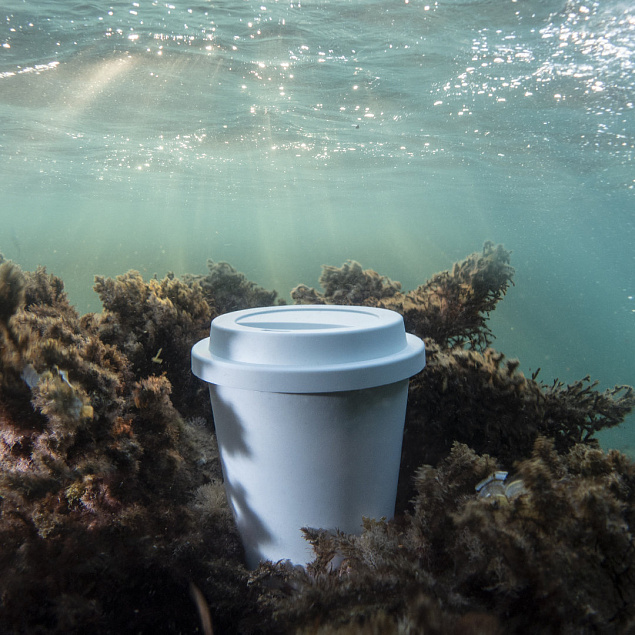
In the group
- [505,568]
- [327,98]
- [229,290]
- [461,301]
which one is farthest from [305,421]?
[327,98]

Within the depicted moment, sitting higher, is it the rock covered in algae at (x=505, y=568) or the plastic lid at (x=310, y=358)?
the plastic lid at (x=310, y=358)

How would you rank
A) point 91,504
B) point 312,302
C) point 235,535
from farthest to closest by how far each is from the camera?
point 312,302 → point 235,535 → point 91,504

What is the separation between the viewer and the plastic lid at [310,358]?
184 centimetres

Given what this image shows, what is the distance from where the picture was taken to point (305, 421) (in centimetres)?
192

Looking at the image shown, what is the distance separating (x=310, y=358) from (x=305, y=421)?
0.99 feet

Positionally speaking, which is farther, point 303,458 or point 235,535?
point 235,535

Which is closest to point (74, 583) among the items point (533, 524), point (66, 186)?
point (533, 524)

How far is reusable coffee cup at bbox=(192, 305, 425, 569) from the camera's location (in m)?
1.90

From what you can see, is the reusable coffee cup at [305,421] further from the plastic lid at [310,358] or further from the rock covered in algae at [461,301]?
the rock covered in algae at [461,301]

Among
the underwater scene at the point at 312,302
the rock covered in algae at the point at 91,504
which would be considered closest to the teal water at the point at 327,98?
the underwater scene at the point at 312,302

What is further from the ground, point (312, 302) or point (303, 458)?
point (303, 458)

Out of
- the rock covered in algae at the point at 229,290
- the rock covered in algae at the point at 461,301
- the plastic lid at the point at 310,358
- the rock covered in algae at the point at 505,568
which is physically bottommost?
the rock covered in algae at the point at 229,290

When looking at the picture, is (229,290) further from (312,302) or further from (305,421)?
(305,421)

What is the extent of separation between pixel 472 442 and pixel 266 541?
153 centimetres
